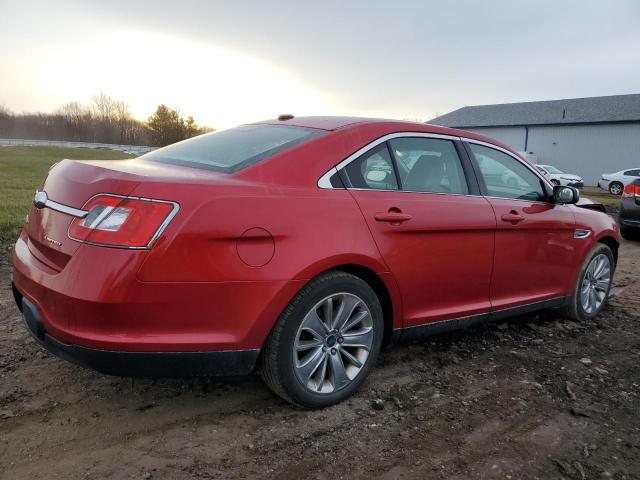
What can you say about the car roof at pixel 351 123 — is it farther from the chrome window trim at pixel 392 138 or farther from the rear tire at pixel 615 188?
the rear tire at pixel 615 188

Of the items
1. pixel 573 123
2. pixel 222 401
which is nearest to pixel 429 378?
pixel 222 401

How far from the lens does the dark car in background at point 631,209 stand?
9.11 metres

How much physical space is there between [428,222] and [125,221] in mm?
1739

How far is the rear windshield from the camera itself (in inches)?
112

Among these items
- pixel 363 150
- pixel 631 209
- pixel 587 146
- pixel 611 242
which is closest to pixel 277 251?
pixel 363 150

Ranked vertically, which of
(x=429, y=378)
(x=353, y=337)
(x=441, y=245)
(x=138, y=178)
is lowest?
(x=429, y=378)

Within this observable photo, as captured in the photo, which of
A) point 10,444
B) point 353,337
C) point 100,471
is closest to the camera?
point 100,471

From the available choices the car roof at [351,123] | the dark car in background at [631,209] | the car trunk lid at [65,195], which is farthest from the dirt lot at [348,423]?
the dark car in background at [631,209]

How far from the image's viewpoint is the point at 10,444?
243 cm

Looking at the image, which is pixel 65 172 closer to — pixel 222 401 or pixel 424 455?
pixel 222 401

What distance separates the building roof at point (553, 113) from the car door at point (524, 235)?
123ft

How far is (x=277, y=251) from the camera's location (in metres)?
2.51

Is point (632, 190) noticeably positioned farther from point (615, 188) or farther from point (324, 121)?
point (615, 188)

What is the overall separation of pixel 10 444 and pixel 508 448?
2375 mm
